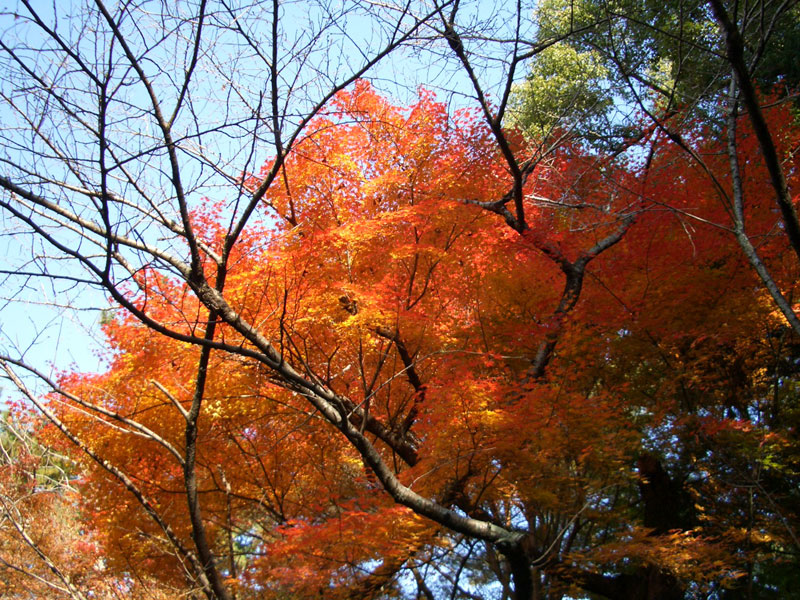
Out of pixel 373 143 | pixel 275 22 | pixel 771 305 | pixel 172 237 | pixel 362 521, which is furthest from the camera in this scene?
pixel 373 143

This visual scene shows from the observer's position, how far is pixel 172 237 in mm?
4188

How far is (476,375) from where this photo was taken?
8.21 m

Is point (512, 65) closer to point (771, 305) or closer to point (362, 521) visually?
point (362, 521)

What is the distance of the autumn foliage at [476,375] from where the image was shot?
6988 millimetres

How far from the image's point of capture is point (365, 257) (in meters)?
8.40

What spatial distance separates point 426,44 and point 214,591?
189 inches

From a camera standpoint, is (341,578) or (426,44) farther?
(341,578)

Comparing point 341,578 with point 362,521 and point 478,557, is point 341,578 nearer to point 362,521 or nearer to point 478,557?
point 362,521

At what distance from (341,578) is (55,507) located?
31.5ft

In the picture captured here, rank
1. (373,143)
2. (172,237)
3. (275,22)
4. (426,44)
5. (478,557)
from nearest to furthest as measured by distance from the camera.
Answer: (275,22), (172,237), (426,44), (373,143), (478,557)

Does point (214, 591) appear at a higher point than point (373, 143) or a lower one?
lower

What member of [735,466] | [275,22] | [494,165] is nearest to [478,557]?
[735,466]

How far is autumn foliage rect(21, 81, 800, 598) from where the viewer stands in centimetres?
699

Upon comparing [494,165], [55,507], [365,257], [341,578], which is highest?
[494,165]
